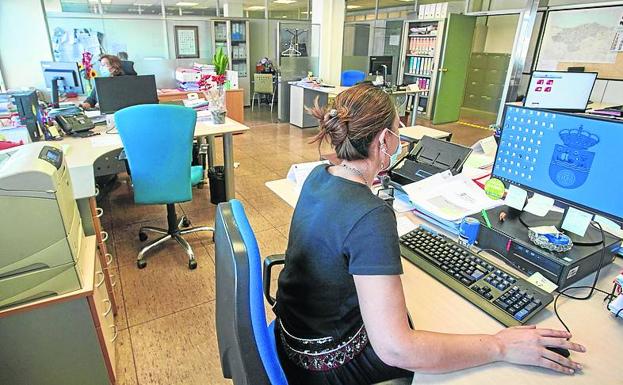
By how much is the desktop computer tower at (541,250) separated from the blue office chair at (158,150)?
177 centimetres

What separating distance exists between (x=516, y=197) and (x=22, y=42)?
5.74 m

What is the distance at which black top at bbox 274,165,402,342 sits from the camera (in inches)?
31.9

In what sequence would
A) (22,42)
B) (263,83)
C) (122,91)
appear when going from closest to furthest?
(122,91)
(22,42)
(263,83)

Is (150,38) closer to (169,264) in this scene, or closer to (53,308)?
(169,264)

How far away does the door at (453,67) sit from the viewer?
21.3ft

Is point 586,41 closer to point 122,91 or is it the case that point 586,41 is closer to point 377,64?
point 377,64

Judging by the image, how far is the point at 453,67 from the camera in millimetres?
6824

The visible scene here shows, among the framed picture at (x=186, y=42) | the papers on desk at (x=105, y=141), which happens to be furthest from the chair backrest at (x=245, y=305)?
the framed picture at (x=186, y=42)

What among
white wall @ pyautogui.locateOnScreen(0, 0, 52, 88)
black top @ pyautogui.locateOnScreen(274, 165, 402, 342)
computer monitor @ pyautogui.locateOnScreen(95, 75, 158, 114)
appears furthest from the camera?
white wall @ pyautogui.locateOnScreen(0, 0, 52, 88)

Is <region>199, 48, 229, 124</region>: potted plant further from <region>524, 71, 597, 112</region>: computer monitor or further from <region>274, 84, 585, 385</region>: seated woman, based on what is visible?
<region>524, 71, 597, 112</region>: computer monitor

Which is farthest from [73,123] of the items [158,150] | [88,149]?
[158,150]

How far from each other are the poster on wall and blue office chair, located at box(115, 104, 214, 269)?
419 cm

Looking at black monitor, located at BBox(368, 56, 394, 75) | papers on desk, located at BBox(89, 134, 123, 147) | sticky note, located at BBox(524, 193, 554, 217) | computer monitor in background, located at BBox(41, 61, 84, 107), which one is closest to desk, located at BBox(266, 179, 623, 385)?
sticky note, located at BBox(524, 193, 554, 217)

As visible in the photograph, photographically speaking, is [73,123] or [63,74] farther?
[63,74]
